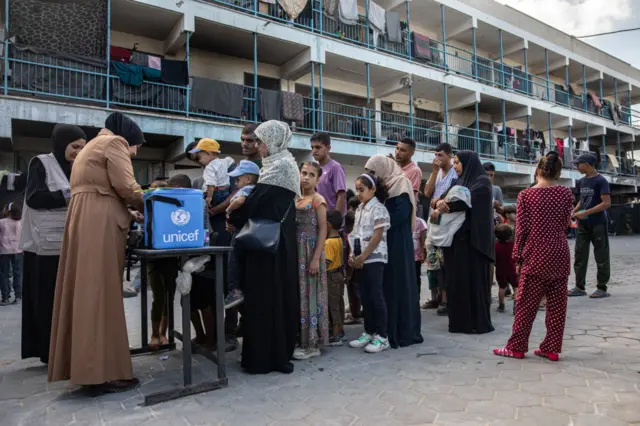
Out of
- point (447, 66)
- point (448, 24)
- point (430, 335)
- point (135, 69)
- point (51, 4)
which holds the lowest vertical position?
point (430, 335)

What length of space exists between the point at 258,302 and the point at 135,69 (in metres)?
8.86

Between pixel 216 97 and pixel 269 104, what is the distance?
1532 millimetres

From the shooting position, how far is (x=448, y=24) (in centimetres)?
1880

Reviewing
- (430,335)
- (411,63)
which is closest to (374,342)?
(430,335)

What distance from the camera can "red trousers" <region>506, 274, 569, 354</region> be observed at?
128 inches

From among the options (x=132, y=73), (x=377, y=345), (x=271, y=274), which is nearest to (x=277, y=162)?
(x=271, y=274)

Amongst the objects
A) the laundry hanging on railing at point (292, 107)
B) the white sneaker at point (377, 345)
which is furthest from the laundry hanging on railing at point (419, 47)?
the white sneaker at point (377, 345)

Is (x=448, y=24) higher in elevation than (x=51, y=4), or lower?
higher

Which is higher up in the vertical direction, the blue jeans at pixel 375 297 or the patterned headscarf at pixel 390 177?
the patterned headscarf at pixel 390 177

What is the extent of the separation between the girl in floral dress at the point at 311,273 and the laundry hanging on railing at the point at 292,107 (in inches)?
358

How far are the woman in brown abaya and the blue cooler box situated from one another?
208 mm

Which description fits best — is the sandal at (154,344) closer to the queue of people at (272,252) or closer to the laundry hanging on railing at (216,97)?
the queue of people at (272,252)

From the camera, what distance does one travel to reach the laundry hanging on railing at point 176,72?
10.6 metres

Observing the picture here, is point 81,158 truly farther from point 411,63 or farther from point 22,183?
point 411,63
